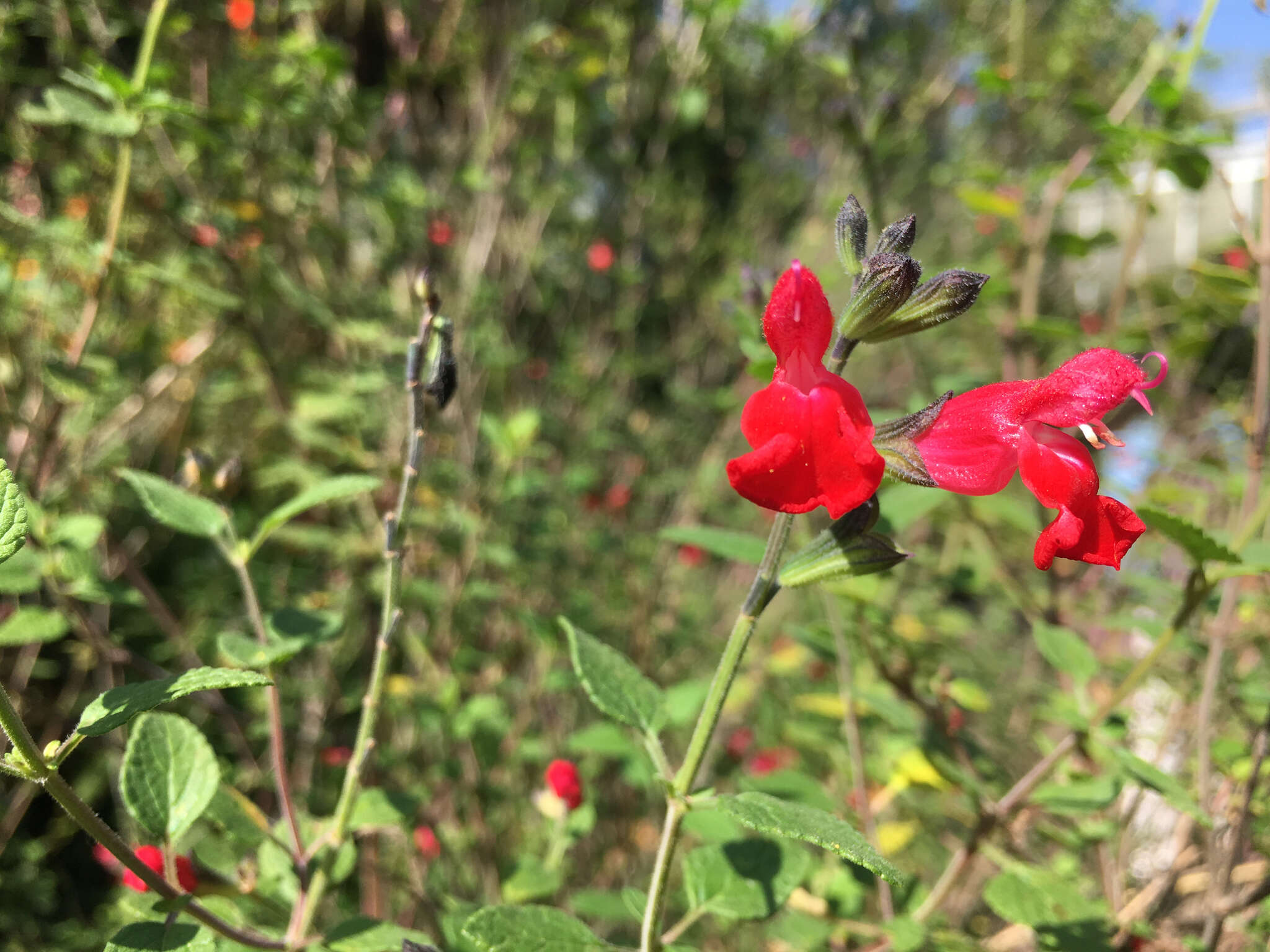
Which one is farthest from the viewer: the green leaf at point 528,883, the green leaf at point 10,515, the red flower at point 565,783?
the red flower at point 565,783

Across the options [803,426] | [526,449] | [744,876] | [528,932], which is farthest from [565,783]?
[526,449]

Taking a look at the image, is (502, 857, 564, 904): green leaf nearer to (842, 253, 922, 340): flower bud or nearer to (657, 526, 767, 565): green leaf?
(657, 526, 767, 565): green leaf

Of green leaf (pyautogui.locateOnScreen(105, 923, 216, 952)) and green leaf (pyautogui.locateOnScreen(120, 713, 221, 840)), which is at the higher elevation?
green leaf (pyautogui.locateOnScreen(120, 713, 221, 840))

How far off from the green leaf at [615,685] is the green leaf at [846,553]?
180 millimetres

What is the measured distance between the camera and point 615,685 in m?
0.65

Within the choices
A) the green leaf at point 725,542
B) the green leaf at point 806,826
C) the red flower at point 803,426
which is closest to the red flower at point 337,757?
the green leaf at point 725,542

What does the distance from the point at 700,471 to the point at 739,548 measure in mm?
1558

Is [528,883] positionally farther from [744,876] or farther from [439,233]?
[439,233]

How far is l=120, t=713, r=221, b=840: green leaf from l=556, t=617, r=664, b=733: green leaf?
1.06 feet

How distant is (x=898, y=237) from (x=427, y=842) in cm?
143

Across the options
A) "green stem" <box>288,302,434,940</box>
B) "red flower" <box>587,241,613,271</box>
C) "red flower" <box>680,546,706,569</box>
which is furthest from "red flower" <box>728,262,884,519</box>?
"red flower" <box>587,241,613,271</box>

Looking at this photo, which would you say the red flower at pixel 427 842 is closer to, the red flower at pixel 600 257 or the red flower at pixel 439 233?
the red flower at pixel 439 233

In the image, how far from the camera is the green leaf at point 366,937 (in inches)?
23.7

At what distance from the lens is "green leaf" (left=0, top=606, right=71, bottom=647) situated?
85 cm
